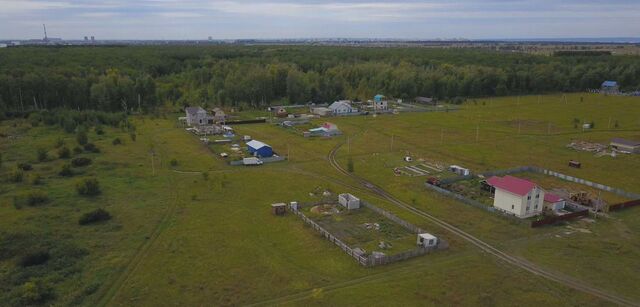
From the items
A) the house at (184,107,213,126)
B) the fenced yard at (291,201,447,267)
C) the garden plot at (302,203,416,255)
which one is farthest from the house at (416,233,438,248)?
the house at (184,107,213,126)

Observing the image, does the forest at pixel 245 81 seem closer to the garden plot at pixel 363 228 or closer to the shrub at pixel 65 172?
the shrub at pixel 65 172

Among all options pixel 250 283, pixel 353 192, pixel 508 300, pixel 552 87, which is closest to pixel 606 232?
pixel 508 300

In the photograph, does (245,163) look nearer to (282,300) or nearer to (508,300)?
(282,300)

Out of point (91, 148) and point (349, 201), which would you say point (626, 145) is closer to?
point (349, 201)

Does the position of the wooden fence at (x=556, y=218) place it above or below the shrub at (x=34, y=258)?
below

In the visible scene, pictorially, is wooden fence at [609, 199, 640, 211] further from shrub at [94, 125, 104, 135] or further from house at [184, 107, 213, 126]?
shrub at [94, 125, 104, 135]

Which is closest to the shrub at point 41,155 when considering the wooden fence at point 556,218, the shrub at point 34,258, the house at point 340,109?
the shrub at point 34,258

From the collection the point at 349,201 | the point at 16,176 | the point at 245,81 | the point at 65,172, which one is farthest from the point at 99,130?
the point at 349,201

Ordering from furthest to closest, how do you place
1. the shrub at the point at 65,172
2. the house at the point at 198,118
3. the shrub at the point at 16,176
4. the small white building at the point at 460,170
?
the house at the point at 198,118, the small white building at the point at 460,170, the shrub at the point at 65,172, the shrub at the point at 16,176
